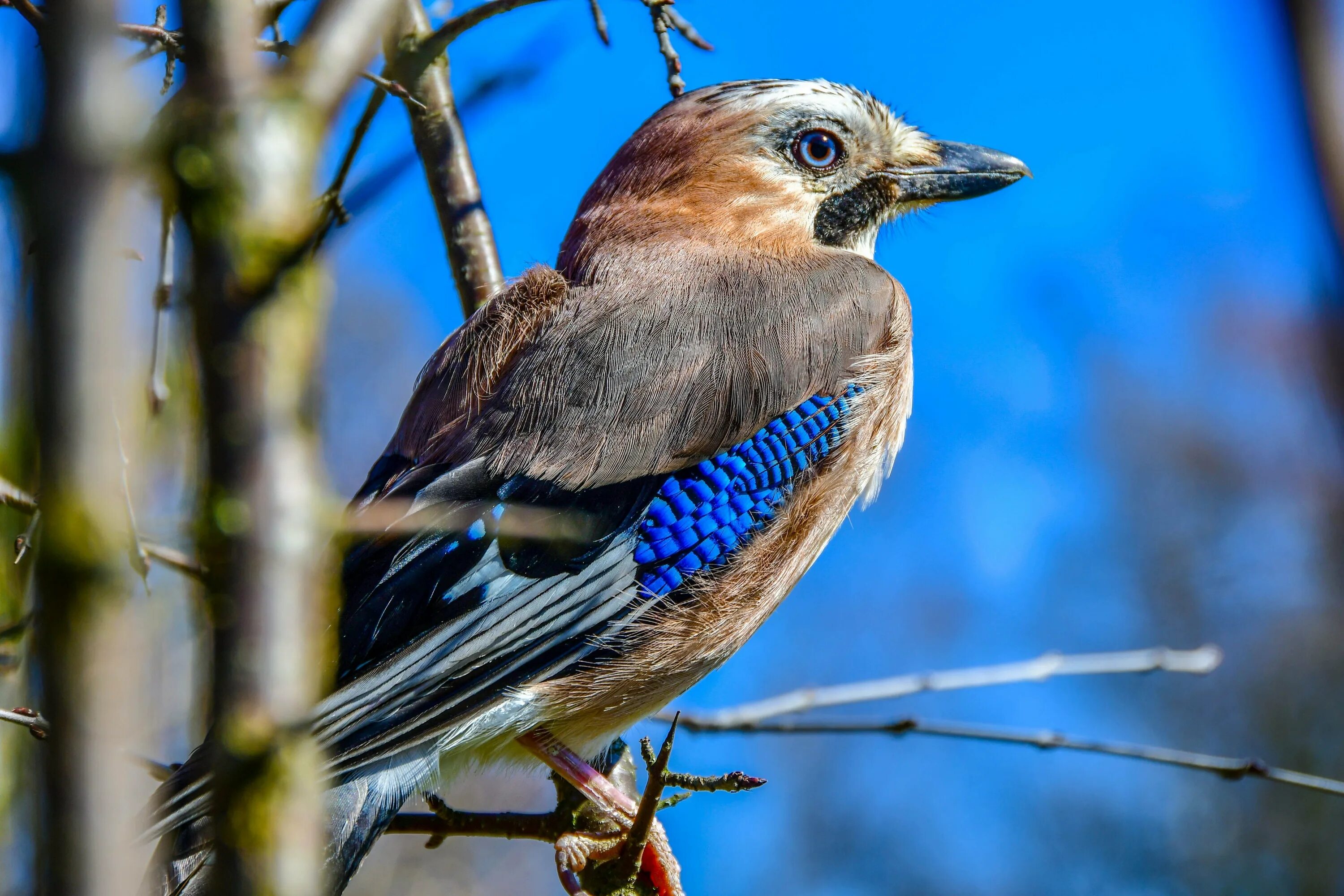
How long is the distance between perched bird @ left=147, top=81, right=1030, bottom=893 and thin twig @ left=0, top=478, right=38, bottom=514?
0.65 metres

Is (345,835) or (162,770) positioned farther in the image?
(162,770)

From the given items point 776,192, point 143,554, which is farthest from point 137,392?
point 776,192

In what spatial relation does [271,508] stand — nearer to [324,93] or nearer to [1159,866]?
[324,93]

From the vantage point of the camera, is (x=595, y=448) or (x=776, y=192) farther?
(x=776, y=192)

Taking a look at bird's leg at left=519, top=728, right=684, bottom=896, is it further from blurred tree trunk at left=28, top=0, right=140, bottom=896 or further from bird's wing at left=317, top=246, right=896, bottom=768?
blurred tree trunk at left=28, top=0, right=140, bottom=896

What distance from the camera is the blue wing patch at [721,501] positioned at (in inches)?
119

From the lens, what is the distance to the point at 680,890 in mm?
3051

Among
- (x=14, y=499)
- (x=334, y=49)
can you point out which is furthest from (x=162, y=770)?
(x=334, y=49)

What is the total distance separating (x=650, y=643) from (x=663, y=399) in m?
0.57

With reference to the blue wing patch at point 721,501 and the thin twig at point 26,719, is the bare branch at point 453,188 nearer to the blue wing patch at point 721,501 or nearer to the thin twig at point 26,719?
the blue wing patch at point 721,501

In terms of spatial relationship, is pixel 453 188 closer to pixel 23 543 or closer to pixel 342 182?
pixel 23 543

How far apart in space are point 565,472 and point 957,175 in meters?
1.84

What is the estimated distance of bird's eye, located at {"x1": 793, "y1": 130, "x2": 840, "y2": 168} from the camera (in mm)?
3898

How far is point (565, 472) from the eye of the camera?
2.91m
